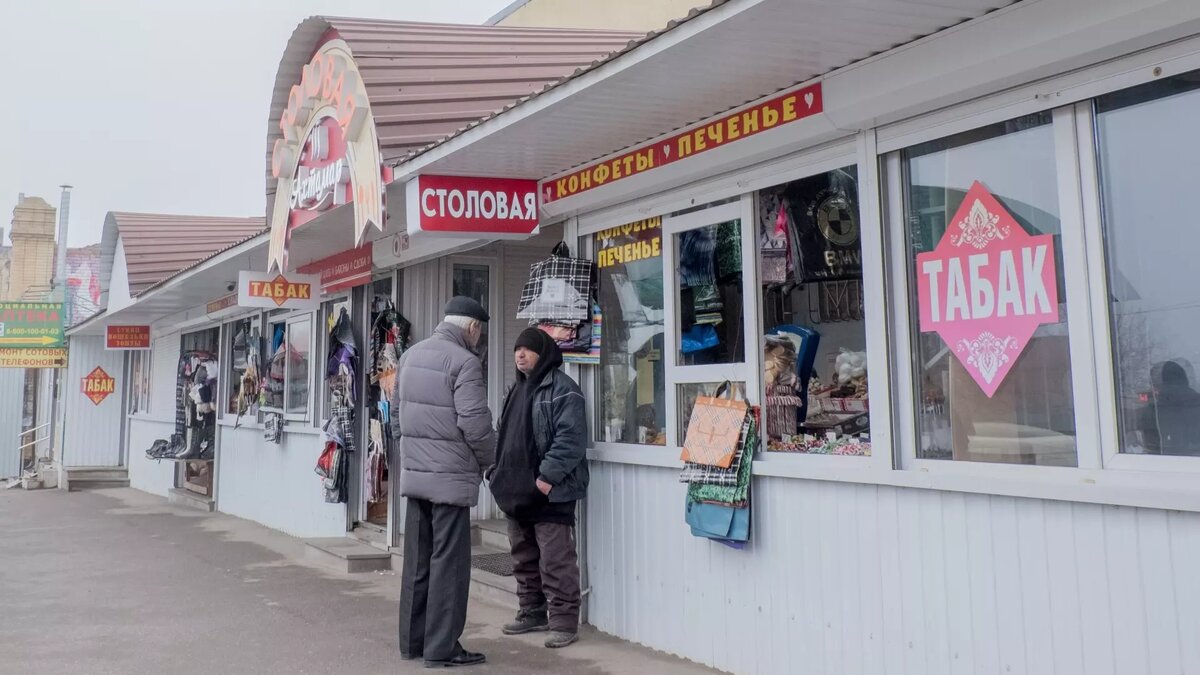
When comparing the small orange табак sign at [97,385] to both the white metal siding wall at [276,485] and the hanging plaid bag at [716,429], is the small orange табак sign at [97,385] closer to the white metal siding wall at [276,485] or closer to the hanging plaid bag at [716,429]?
the white metal siding wall at [276,485]

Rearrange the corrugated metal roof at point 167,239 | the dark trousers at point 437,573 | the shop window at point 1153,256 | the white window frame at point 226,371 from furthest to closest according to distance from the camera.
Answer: the corrugated metal roof at point 167,239, the white window frame at point 226,371, the dark trousers at point 437,573, the shop window at point 1153,256

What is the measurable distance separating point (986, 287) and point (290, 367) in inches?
329

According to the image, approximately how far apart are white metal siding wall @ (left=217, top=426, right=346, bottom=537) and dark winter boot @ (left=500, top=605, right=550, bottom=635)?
3.73 m

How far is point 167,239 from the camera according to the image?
14.8m

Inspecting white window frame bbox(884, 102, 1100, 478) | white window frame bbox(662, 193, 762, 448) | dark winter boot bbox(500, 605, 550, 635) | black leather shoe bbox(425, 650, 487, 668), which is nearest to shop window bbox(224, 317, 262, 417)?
dark winter boot bbox(500, 605, 550, 635)

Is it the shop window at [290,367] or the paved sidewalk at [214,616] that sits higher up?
the shop window at [290,367]

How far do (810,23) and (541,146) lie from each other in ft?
7.04

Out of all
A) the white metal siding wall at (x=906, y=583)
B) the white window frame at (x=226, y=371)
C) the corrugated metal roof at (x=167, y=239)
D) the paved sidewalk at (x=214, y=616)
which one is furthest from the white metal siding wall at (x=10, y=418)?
the white metal siding wall at (x=906, y=583)

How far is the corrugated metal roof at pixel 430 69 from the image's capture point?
240 inches

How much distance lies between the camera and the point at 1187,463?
3.14m

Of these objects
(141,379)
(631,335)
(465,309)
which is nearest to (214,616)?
(465,309)

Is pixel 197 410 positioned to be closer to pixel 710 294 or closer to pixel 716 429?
pixel 710 294

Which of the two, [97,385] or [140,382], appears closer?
[140,382]

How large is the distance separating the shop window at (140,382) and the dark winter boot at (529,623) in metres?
13.5
